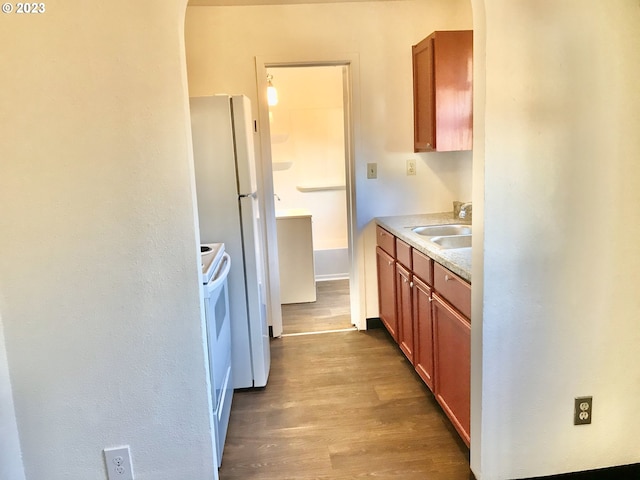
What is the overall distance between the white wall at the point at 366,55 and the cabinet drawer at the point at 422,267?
35.8 inches

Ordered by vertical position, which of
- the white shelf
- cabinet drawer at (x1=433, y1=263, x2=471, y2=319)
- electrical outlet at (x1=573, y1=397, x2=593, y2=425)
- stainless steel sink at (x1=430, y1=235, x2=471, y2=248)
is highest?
the white shelf

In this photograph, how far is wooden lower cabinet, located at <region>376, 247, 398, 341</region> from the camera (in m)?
2.96

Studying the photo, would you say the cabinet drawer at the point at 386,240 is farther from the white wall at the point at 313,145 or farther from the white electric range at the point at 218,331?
the white wall at the point at 313,145

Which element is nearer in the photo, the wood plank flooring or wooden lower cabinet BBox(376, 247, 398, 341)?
wooden lower cabinet BBox(376, 247, 398, 341)

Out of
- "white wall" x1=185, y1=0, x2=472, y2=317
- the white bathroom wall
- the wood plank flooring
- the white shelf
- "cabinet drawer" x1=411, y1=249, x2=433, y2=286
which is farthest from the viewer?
the white shelf

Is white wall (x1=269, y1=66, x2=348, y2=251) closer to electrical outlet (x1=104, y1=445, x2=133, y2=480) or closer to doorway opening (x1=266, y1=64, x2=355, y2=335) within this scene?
doorway opening (x1=266, y1=64, x2=355, y2=335)

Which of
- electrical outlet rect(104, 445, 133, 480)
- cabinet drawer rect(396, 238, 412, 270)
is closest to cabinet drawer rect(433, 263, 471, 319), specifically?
cabinet drawer rect(396, 238, 412, 270)

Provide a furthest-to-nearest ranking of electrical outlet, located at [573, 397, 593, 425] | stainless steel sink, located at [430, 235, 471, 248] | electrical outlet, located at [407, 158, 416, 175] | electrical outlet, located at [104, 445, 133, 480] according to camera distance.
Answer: electrical outlet, located at [407, 158, 416, 175] < stainless steel sink, located at [430, 235, 471, 248] < electrical outlet, located at [573, 397, 593, 425] < electrical outlet, located at [104, 445, 133, 480]

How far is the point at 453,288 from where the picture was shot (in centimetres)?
193

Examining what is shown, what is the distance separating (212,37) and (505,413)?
9.10ft

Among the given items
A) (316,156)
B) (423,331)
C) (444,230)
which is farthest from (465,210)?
(316,156)

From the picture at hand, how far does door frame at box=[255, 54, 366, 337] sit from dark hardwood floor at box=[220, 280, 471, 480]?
495 mm

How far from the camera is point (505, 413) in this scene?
167 cm

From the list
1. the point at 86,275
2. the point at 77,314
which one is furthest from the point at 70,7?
the point at 77,314
